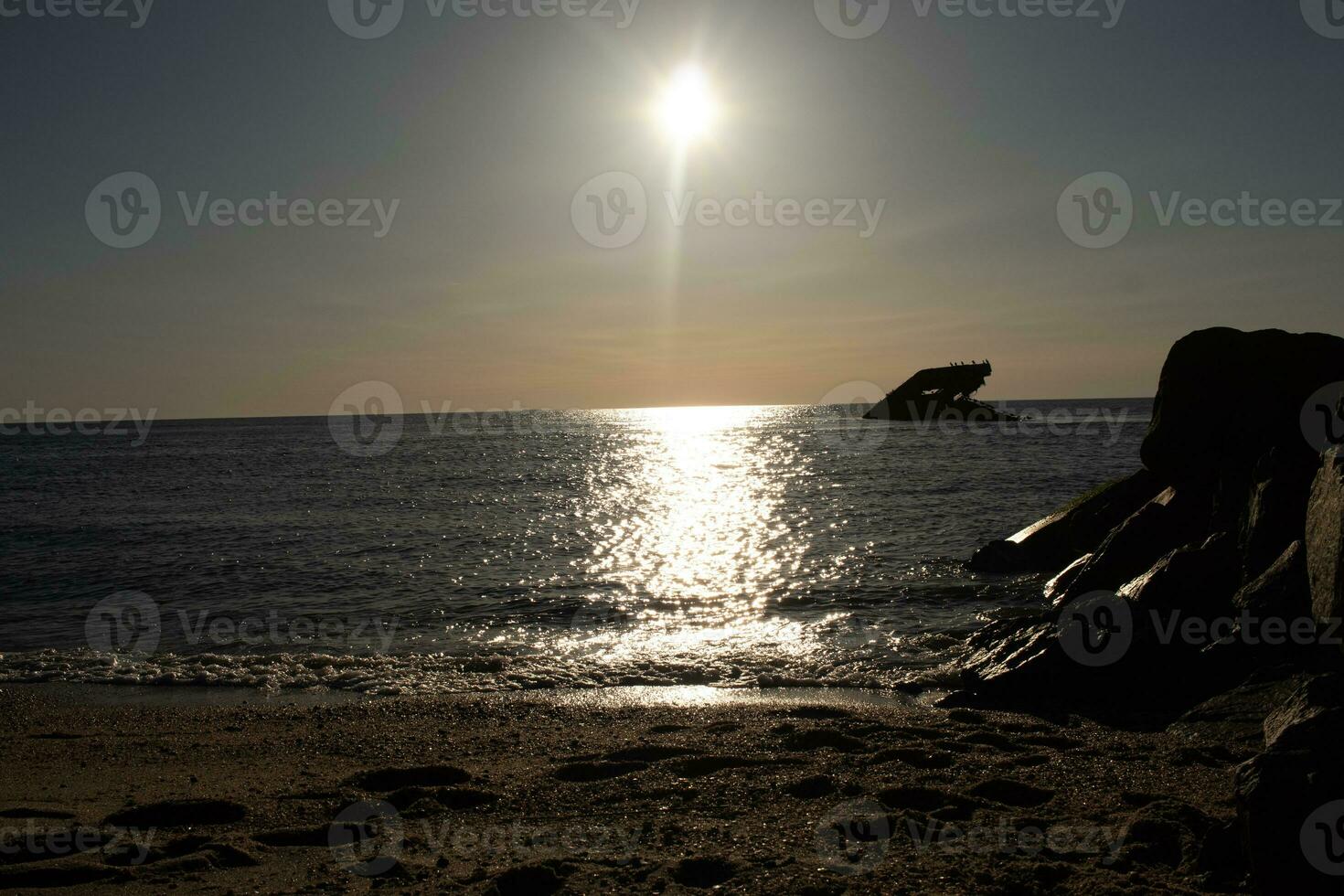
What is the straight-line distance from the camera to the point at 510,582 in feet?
58.1

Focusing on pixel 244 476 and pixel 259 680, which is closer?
pixel 259 680

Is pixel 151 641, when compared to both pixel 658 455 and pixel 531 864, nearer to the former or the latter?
pixel 531 864

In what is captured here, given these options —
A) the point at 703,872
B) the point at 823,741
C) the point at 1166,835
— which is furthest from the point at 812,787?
the point at 1166,835

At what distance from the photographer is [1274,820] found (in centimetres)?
446

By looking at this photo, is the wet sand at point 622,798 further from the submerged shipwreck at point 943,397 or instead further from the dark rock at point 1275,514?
the submerged shipwreck at point 943,397

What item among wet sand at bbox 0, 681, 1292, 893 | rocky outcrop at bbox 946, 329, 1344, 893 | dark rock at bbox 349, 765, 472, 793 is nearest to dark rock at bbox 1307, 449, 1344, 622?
rocky outcrop at bbox 946, 329, 1344, 893

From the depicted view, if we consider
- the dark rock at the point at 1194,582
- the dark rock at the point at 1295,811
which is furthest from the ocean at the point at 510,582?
the dark rock at the point at 1295,811

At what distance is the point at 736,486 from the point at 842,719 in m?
34.7

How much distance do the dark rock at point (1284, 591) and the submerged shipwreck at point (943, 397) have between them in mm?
78026

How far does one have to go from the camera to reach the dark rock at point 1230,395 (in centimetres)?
1144

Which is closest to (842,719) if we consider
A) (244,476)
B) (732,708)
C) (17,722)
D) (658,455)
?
(732,708)

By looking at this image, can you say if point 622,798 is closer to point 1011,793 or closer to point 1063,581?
point 1011,793

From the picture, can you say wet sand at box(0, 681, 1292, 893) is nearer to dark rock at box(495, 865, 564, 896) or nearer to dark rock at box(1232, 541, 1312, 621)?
dark rock at box(495, 865, 564, 896)

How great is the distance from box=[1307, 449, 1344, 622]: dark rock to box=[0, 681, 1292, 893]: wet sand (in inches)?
57.1
